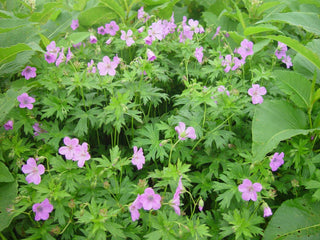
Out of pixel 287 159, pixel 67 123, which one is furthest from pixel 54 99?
pixel 287 159

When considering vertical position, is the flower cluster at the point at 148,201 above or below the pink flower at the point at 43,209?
above

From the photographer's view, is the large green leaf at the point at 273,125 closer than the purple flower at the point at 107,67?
Yes

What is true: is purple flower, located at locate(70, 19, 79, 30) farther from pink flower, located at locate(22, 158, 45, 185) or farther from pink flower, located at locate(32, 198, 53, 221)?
pink flower, located at locate(32, 198, 53, 221)

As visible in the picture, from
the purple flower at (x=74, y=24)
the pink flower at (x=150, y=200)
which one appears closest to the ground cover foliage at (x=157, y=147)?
the pink flower at (x=150, y=200)

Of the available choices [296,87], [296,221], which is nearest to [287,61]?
[296,87]

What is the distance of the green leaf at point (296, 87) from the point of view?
6.63 feet

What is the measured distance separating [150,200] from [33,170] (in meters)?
0.67

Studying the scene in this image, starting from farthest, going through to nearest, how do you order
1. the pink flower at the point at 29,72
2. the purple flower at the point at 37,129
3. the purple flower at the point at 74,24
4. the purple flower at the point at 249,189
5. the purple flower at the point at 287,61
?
the purple flower at the point at 74,24 → the purple flower at the point at 287,61 → the pink flower at the point at 29,72 → the purple flower at the point at 37,129 → the purple flower at the point at 249,189

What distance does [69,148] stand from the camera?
167 cm

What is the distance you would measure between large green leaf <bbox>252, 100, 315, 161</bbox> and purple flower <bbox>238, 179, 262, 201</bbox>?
16 cm

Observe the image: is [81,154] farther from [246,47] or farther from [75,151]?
[246,47]

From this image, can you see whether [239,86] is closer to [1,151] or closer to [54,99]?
[54,99]

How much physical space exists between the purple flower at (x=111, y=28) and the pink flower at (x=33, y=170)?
1245mm

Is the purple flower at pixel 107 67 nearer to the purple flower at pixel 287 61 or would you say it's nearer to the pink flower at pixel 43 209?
the pink flower at pixel 43 209
